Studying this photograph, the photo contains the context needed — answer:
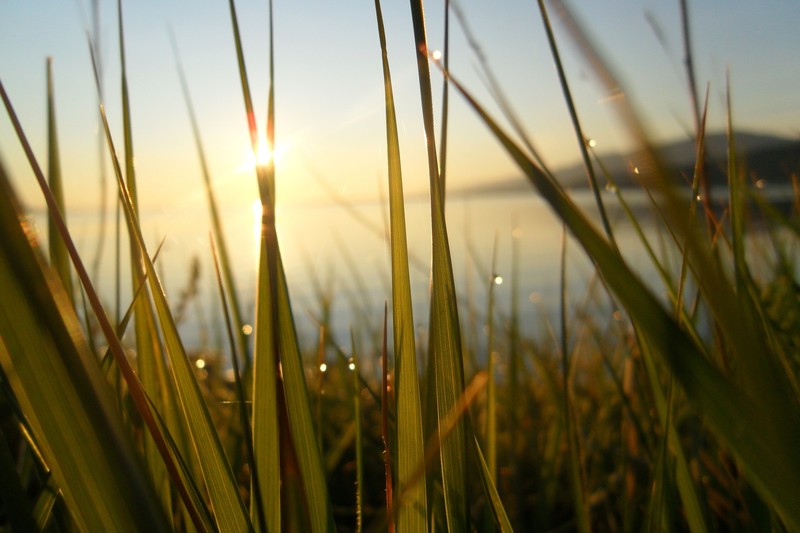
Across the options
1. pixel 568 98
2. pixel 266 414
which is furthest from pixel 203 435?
pixel 568 98

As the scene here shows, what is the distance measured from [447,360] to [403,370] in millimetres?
32

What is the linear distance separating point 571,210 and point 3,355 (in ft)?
0.87

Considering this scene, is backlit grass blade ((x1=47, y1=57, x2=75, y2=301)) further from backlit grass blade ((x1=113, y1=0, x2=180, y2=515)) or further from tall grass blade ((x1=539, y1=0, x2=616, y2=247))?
tall grass blade ((x1=539, y1=0, x2=616, y2=247))

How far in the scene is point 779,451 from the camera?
0.24 m

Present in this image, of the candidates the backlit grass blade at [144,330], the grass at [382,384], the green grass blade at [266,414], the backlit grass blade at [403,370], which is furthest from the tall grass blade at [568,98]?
the backlit grass blade at [144,330]

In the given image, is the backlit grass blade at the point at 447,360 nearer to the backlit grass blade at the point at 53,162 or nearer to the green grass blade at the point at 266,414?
the green grass blade at the point at 266,414

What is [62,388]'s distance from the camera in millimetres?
273

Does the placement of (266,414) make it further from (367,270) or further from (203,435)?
(367,270)

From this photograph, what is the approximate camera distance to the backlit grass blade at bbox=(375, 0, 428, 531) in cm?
42

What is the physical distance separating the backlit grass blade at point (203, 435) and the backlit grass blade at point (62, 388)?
13 cm

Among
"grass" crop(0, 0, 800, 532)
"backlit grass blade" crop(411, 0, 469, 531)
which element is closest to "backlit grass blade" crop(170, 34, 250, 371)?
"grass" crop(0, 0, 800, 532)

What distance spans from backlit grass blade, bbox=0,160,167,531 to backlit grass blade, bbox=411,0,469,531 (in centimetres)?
18

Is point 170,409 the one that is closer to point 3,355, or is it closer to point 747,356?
point 3,355

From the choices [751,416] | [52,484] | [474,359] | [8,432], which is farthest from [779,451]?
[474,359]
